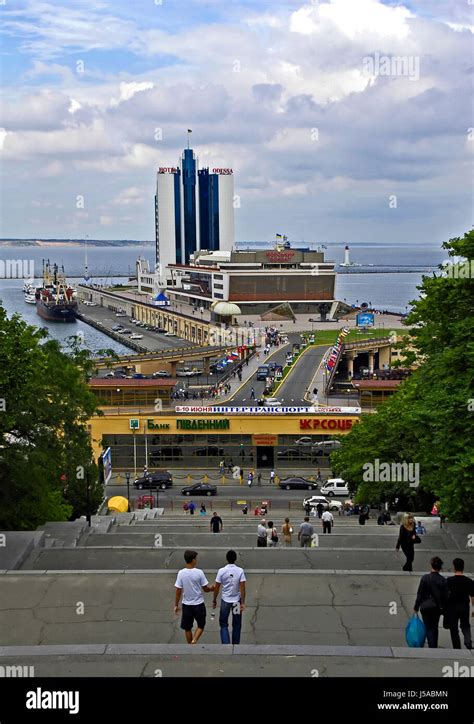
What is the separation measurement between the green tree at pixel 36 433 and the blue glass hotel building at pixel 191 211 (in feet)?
551

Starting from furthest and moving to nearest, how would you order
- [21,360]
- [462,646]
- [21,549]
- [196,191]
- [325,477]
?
[196,191], [325,477], [21,360], [21,549], [462,646]

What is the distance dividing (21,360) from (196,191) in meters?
183

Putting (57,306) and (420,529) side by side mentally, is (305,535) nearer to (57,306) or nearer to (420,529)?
(420,529)

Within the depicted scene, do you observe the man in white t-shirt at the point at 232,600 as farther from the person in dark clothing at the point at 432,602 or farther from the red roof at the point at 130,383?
the red roof at the point at 130,383

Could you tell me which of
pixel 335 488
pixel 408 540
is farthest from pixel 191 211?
pixel 408 540

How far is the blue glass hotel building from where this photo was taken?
7584 inches

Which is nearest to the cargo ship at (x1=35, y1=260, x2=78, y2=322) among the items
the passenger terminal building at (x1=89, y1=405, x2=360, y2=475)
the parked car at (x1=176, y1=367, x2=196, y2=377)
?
the parked car at (x1=176, y1=367, x2=196, y2=377)

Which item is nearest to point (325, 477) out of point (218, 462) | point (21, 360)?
point (218, 462)

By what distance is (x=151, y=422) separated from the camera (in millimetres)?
43000

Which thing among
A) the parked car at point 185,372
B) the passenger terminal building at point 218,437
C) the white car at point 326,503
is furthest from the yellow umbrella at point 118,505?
the parked car at point 185,372

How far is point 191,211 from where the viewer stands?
196 meters

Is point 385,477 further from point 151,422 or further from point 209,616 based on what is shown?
point 151,422

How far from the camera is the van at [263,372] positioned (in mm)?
57469

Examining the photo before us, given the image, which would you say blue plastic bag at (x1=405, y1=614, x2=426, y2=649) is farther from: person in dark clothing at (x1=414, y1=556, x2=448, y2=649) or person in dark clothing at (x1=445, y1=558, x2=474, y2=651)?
person in dark clothing at (x1=445, y1=558, x2=474, y2=651)
